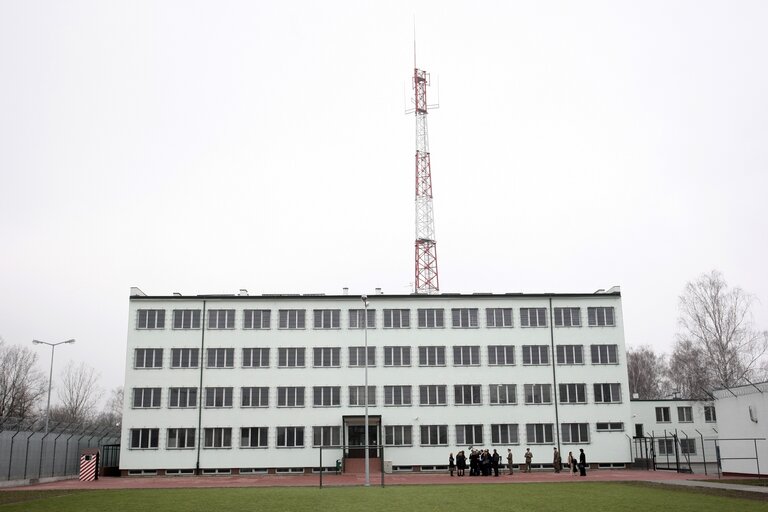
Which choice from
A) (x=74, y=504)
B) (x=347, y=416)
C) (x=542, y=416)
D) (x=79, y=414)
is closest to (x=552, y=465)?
(x=542, y=416)

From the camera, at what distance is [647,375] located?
400 feet

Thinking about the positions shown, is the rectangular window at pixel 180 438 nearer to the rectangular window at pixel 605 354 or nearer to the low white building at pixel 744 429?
the rectangular window at pixel 605 354

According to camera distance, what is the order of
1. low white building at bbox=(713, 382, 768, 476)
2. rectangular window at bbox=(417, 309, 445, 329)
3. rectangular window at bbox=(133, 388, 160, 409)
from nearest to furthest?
low white building at bbox=(713, 382, 768, 476)
rectangular window at bbox=(133, 388, 160, 409)
rectangular window at bbox=(417, 309, 445, 329)

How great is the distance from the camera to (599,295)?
62.9m

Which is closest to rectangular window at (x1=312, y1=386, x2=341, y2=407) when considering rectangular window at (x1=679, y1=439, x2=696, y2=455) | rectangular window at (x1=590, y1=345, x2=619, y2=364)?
rectangular window at (x1=590, y1=345, x2=619, y2=364)

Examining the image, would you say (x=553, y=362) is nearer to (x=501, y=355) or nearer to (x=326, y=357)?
(x=501, y=355)

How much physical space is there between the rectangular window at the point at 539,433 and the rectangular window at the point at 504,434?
3.40 feet

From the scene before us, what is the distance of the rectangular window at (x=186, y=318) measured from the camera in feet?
200

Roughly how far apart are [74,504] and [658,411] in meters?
51.4

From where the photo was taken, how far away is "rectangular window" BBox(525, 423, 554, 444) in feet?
196

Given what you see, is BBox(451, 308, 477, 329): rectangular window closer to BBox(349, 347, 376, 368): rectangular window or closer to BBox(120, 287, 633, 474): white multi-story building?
BBox(120, 287, 633, 474): white multi-story building

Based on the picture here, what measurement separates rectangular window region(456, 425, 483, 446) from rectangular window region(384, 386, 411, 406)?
15.3ft

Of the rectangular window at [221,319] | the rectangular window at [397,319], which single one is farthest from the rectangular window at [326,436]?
the rectangular window at [221,319]

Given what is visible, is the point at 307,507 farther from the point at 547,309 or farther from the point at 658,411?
the point at 658,411
